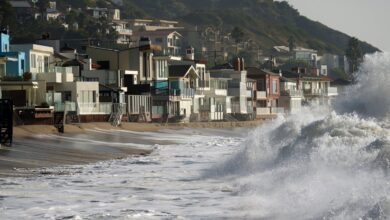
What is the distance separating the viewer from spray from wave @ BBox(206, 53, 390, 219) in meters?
19.1

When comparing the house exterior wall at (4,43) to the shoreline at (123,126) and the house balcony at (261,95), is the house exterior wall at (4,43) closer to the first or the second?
the shoreline at (123,126)

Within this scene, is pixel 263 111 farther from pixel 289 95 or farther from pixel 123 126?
pixel 123 126

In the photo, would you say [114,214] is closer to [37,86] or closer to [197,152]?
[197,152]

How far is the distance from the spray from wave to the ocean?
4 centimetres

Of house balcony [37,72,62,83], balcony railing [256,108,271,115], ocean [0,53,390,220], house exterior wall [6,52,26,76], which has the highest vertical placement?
house exterior wall [6,52,26,76]

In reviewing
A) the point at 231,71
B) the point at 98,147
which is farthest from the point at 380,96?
the point at 231,71

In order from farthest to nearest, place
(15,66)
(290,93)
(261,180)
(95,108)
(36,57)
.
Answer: (290,93), (36,57), (95,108), (15,66), (261,180)

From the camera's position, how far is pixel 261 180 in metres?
27.4

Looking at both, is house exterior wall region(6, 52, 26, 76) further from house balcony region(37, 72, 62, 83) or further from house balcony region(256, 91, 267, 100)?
house balcony region(256, 91, 267, 100)

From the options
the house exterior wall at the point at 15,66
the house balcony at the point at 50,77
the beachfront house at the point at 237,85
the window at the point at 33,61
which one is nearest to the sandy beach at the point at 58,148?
the house balcony at the point at 50,77

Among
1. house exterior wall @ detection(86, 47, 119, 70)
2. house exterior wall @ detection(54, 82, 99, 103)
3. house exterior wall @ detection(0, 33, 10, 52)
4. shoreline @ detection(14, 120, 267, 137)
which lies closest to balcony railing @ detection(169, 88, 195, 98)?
shoreline @ detection(14, 120, 267, 137)

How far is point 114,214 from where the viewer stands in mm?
21062

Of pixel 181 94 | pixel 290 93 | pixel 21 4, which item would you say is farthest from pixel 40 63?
pixel 21 4

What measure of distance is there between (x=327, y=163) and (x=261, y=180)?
2.55m
